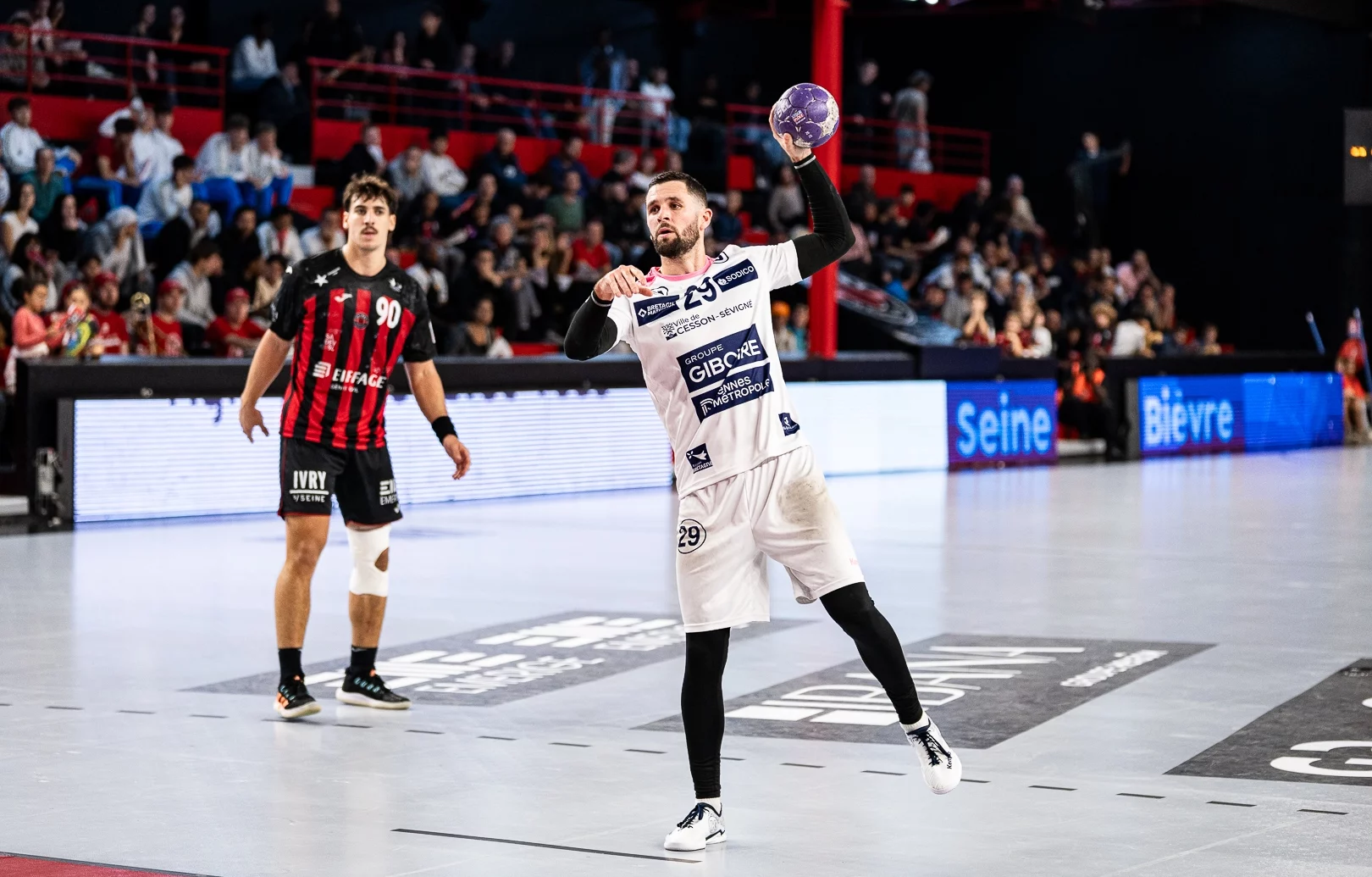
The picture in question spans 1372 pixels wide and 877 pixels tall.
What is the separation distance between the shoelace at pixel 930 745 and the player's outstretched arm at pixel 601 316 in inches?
56.4

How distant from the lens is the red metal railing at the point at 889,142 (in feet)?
96.2

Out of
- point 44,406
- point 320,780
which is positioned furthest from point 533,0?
point 320,780

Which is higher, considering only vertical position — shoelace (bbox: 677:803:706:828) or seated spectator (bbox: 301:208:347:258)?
seated spectator (bbox: 301:208:347:258)

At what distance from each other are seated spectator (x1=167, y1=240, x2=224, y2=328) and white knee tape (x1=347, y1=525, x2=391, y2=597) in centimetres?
1025

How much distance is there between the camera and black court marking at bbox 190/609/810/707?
7762 mm

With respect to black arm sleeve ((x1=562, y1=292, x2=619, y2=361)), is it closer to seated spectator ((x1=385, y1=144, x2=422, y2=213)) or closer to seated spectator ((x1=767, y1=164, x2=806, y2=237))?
seated spectator ((x1=385, y1=144, x2=422, y2=213))

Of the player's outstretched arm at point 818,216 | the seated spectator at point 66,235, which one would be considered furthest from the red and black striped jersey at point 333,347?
the seated spectator at point 66,235

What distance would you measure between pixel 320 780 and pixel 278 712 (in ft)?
3.79

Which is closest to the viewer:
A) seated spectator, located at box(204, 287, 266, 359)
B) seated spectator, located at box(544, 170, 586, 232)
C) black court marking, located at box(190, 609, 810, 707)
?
black court marking, located at box(190, 609, 810, 707)

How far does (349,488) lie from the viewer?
24.3 feet

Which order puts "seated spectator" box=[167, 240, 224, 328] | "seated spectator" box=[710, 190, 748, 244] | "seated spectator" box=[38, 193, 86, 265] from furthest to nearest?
"seated spectator" box=[710, 190, 748, 244], "seated spectator" box=[38, 193, 86, 265], "seated spectator" box=[167, 240, 224, 328]

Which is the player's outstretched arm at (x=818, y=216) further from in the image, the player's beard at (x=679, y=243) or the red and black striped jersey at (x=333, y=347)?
the red and black striped jersey at (x=333, y=347)

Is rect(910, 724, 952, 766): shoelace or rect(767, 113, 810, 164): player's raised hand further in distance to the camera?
rect(767, 113, 810, 164): player's raised hand

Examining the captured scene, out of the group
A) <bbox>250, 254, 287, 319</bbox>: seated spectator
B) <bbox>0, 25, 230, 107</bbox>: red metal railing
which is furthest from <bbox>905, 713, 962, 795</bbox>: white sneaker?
<bbox>0, 25, 230, 107</bbox>: red metal railing
